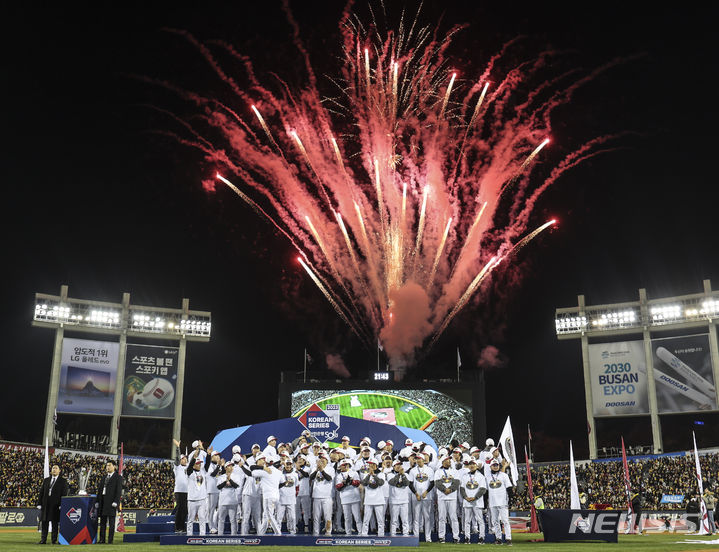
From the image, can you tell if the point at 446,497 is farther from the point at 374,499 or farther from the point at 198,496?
the point at 198,496

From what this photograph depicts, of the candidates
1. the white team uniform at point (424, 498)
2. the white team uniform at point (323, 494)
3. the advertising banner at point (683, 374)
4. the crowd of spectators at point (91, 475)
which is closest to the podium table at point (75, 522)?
the white team uniform at point (323, 494)

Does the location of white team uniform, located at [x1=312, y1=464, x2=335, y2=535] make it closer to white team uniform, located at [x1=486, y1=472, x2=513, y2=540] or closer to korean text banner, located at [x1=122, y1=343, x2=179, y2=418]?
white team uniform, located at [x1=486, y1=472, x2=513, y2=540]

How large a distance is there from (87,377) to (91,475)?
24.3 ft

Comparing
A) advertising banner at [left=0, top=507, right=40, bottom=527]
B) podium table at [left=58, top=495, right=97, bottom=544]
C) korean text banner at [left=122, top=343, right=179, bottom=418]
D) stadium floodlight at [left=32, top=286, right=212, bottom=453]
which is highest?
stadium floodlight at [left=32, top=286, right=212, bottom=453]

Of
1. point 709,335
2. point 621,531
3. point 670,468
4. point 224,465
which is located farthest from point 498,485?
point 709,335

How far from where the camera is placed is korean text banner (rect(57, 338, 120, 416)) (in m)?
53.5

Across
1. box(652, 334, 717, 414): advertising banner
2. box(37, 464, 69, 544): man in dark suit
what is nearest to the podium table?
box(37, 464, 69, 544): man in dark suit

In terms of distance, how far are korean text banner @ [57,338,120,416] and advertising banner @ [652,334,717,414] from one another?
40966mm

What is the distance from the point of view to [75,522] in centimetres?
1878

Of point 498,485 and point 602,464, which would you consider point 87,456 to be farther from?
point 498,485

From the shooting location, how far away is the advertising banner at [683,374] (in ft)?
170

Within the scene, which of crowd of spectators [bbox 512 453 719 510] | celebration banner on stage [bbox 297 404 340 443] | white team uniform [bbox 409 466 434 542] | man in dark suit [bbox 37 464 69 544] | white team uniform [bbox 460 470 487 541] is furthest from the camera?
crowd of spectators [bbox 512 453 719 510]

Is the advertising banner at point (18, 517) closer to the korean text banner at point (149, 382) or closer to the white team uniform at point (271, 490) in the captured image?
the korean text banner at point (149, 382)

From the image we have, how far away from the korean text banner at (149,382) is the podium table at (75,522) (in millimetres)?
37899
